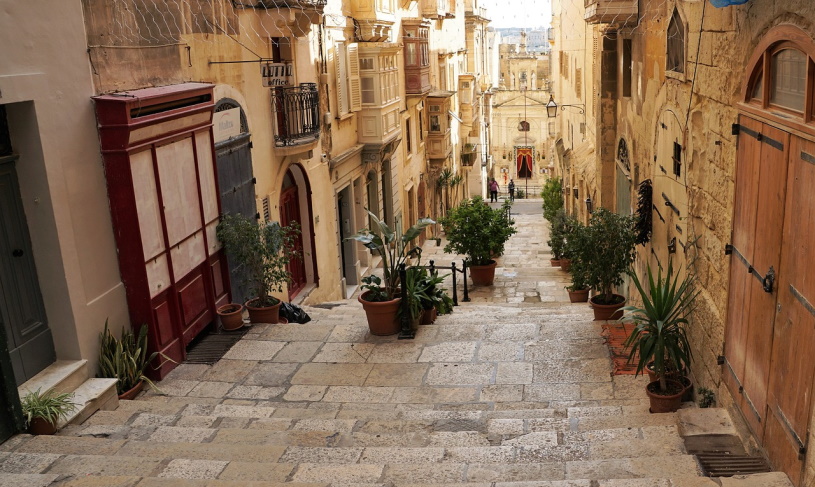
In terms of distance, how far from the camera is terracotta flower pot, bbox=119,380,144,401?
23.1 ft

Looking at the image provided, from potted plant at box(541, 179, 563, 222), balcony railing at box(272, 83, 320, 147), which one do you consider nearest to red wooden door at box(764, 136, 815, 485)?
balcony railing at box(272, 83, 320, 147)

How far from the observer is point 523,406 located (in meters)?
6.77

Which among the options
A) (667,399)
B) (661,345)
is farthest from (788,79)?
(667,399)

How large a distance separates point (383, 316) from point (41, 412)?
415 cm

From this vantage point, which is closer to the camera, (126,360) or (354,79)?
(126,360)

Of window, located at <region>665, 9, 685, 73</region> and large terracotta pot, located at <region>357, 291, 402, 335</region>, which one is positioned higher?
window, located at <region>665, 9, 685, 73</region>

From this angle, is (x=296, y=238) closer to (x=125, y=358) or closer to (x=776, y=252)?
(x=125, y=358)

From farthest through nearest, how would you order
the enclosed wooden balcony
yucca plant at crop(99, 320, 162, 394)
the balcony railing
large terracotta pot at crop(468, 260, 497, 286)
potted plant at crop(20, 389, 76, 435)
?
large terracotta pot at crop(468, 260, 497, 286), the balcony railing, the enclosed wooden balcony, yucca plant at crop(99, 320, 162, 394), potted plant at crop(20, 389, 76, 435)

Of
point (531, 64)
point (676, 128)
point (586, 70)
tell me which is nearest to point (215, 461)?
point (676, 128)

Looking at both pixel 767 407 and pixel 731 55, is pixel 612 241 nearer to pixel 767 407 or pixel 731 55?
pixel 731 55

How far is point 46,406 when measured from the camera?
5.89 m

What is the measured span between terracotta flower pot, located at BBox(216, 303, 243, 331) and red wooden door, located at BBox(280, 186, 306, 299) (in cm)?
377

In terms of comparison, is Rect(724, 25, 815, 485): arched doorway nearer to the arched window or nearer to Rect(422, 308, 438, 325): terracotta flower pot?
the arched window

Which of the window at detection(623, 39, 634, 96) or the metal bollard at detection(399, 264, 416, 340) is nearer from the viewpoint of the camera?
the metal bollard at detection(399, 264, 416, 340)
